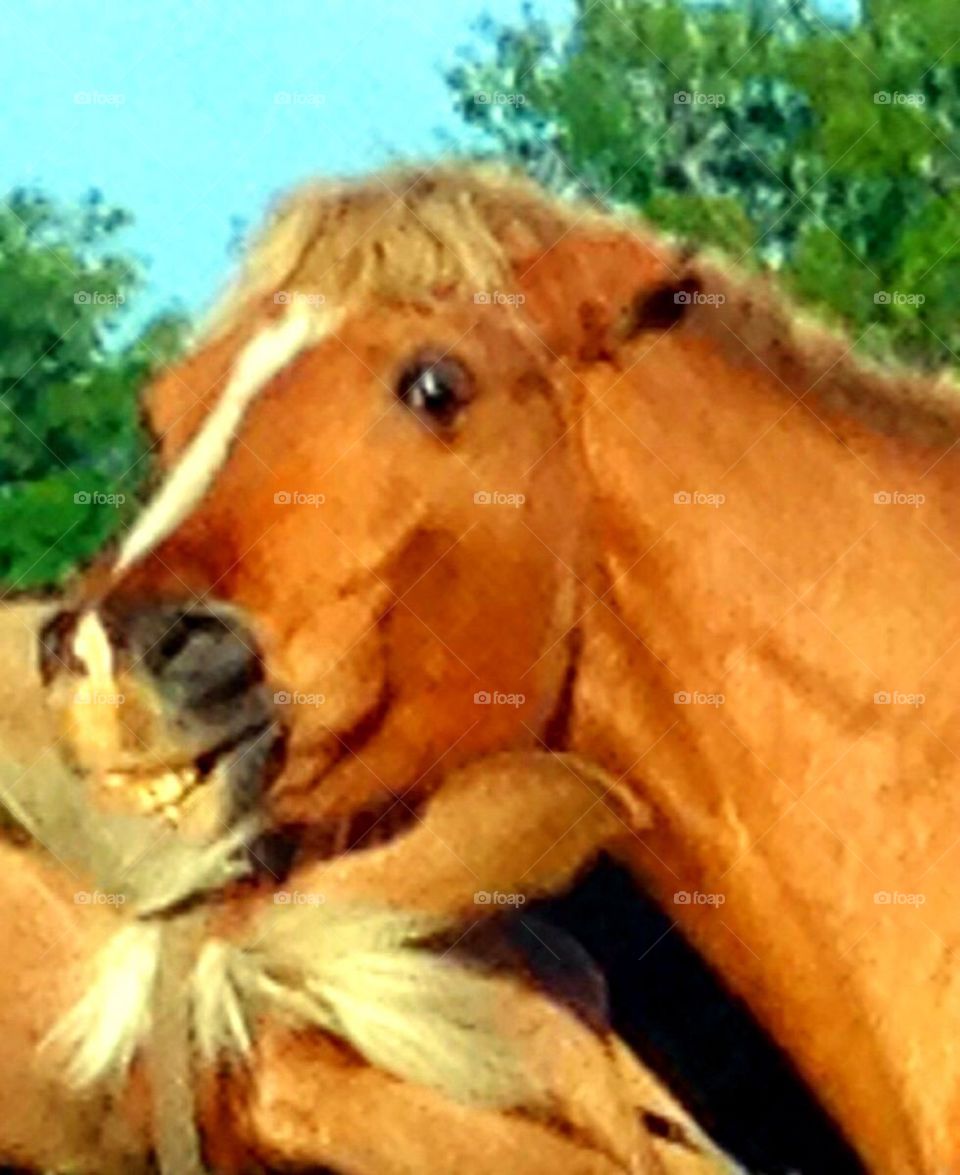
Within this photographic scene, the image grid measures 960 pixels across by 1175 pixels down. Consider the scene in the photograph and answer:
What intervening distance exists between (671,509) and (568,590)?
13 centimetres

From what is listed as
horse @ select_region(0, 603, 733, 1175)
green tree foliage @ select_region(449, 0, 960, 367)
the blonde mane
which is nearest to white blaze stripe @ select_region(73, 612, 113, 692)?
horse @ select_region(0, 603, 733, 1175)

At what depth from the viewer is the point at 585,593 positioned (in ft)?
6.19

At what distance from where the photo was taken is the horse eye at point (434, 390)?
6.17 ft

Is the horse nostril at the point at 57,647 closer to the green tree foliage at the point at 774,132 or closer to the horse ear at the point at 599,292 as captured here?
the horse ear at the point at 599,292

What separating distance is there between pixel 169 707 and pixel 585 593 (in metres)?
0.42

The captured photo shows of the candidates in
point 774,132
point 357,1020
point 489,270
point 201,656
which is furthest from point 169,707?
point 774,132

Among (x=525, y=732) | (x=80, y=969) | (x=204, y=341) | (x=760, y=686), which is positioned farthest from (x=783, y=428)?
(x=80, y=969)

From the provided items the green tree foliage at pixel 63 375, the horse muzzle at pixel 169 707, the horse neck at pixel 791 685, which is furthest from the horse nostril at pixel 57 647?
the horse neck at pixel 791 685

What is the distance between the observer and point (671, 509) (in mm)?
1896

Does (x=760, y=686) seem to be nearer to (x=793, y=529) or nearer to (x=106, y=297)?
(x=793, y=529)

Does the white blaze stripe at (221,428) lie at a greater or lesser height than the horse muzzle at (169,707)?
greater

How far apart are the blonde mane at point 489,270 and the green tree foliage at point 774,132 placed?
0.16 feet

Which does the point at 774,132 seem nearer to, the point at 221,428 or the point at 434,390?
the point at 434,390

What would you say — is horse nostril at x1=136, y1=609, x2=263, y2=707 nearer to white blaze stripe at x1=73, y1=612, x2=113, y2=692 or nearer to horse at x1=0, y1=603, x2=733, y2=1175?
white blaze stripe at x1=73, y1=612, x2=113, y2=692
